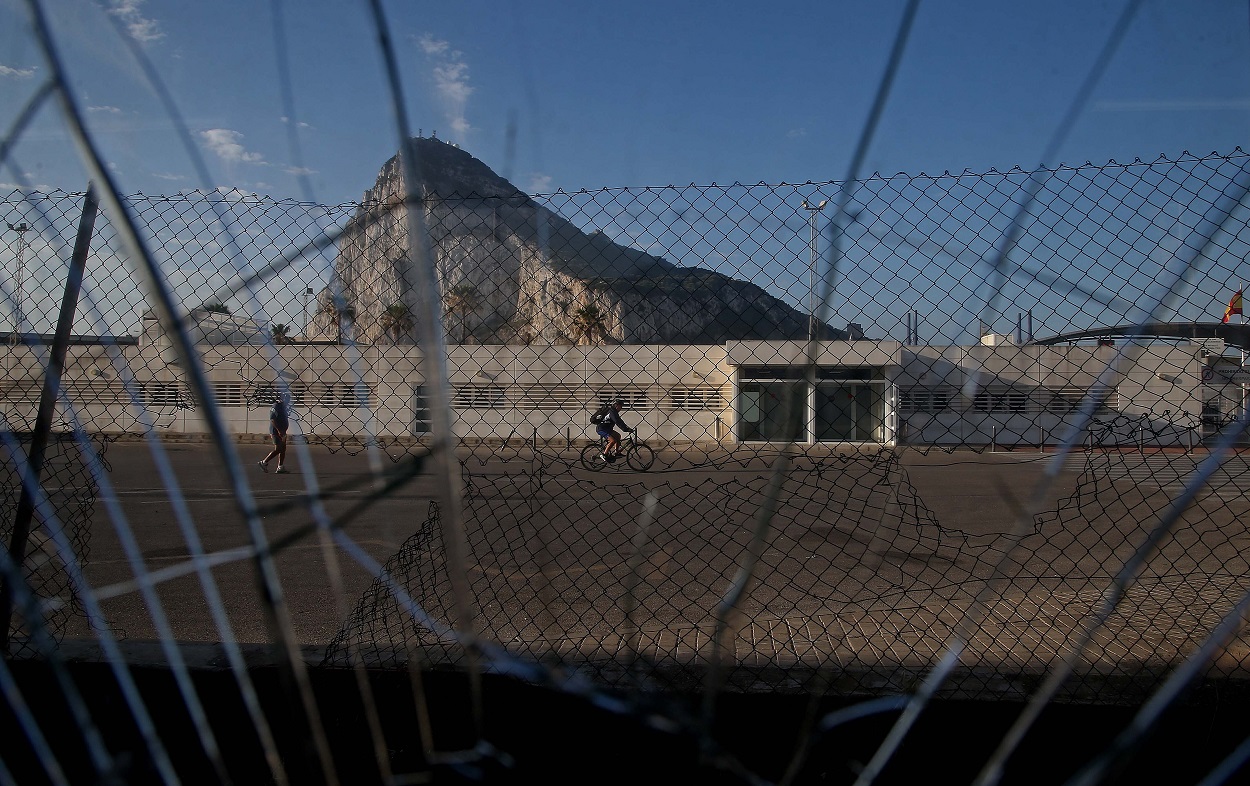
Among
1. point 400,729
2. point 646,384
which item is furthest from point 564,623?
point 646,384

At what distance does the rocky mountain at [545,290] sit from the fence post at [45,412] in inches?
29.4

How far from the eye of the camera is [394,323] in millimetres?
2670

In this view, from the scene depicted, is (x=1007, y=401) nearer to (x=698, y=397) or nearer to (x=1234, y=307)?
(x=1234, y=307)

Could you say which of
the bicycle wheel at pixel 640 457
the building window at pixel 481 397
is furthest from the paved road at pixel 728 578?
the bicycle wheel at pixel 640 457

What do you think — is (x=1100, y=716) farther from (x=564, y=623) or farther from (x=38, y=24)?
(x=38, y=24)

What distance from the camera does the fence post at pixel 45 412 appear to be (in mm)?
2207

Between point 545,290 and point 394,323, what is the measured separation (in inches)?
24.0

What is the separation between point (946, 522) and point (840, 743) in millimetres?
6508

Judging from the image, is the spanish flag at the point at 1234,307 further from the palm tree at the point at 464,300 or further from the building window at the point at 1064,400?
the palm tree at the point at 464,300

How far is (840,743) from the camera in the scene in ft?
7.53

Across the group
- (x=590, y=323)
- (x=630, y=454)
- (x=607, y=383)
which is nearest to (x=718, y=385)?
(x=607, y=383)

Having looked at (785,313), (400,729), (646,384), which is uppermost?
(785,313)

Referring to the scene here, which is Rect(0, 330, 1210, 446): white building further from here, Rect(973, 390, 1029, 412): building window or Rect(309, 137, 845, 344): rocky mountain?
Rect(309, 137, 845, 344): rocky mountain

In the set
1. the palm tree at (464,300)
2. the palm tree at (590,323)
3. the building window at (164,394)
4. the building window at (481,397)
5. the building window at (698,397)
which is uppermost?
the palm tree at (464,300)
